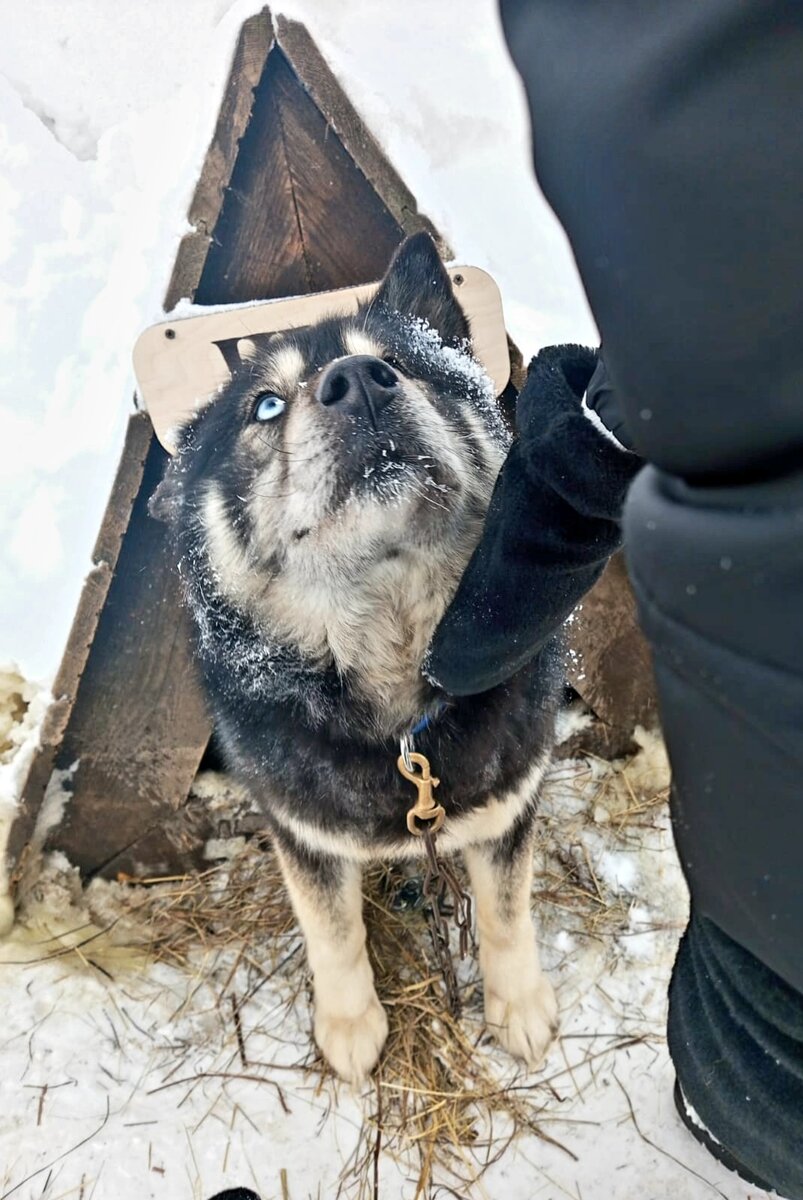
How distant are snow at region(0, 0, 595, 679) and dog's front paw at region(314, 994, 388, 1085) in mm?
1257

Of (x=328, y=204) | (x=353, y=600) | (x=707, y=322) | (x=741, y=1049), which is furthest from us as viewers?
(x=328, y=204)

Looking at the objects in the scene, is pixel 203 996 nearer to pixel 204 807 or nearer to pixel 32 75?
pixel 204 807

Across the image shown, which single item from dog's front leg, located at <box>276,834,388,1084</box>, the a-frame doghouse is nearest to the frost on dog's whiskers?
the a-frame doghouse

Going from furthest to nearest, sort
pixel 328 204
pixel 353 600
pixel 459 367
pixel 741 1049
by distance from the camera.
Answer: pixel 328 204 → pixel 459 367 → pixel 353 600 → pixel 741 1049

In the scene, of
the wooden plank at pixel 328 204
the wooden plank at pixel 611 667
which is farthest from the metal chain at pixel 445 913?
the wooden plank at pixel 328 204

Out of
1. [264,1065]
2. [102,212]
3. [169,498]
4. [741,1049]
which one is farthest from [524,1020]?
[102,212]

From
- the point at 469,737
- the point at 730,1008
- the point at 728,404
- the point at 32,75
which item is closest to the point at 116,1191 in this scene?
the point at 469,737

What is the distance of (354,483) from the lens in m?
1.37

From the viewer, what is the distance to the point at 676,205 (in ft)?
2.05

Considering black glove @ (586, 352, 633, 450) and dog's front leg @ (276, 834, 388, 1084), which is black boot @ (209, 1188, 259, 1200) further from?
black glove @ (586, 352, 633, 450)

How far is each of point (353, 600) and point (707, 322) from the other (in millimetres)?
994

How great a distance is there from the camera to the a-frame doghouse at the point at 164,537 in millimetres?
2066

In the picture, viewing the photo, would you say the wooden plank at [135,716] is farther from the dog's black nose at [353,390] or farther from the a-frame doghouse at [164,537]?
the dog's black nose at [353,390]

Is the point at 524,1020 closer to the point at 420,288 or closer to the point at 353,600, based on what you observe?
the point at 353,600
